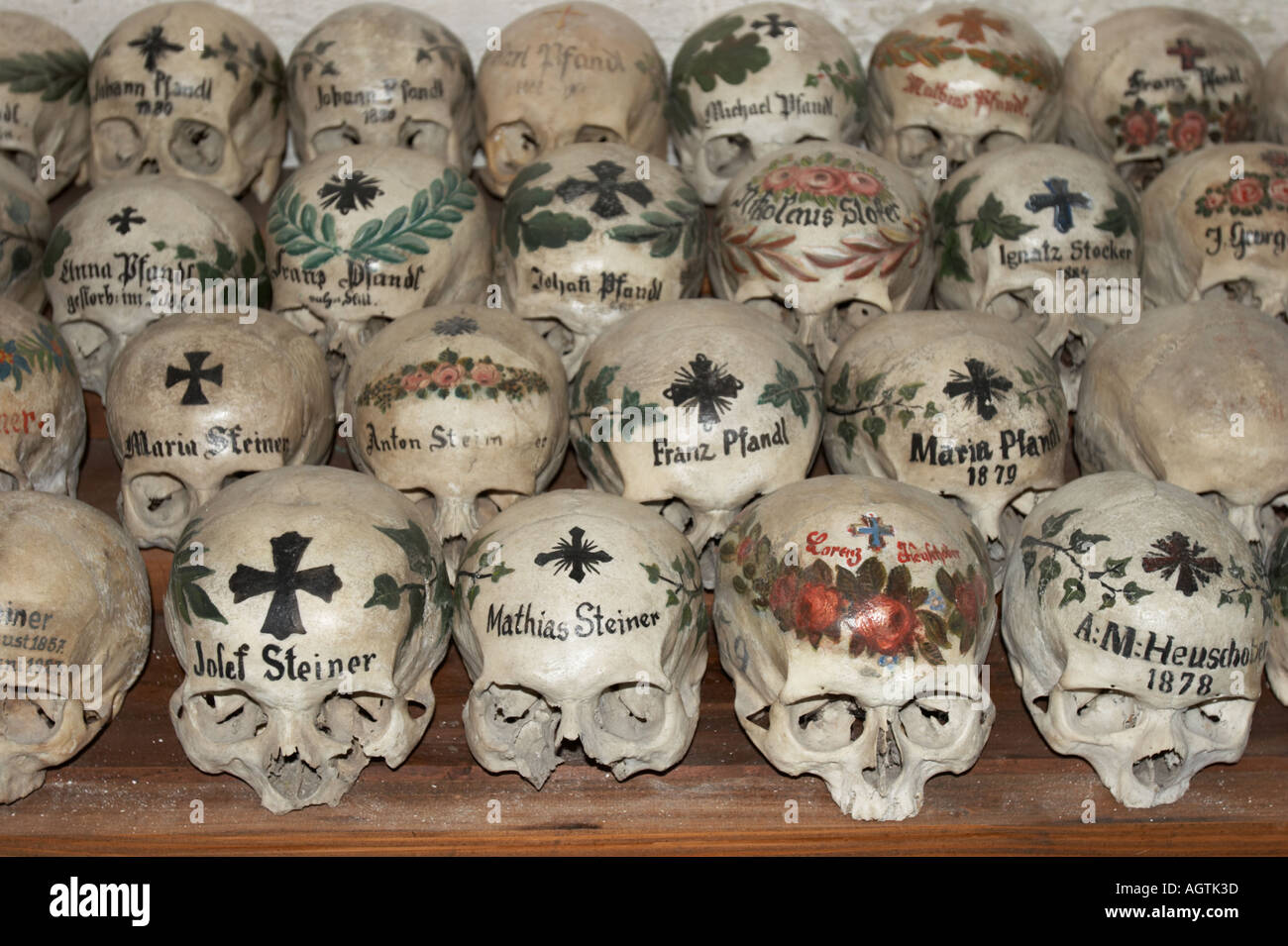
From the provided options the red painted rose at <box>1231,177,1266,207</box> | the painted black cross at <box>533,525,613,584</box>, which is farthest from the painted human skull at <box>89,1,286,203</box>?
the red painted rose at <box>1231,177,1266,207</box>

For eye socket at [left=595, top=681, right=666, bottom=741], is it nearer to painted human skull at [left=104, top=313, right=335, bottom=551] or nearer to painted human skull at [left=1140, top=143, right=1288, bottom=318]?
painted human skull at [left=104, top=313, right=335, bottom=551]

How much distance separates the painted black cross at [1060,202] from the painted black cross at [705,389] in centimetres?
74

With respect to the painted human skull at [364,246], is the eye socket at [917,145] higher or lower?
higher

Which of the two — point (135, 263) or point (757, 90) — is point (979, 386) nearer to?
point (757, 90)

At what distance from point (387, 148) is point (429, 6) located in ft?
2.65

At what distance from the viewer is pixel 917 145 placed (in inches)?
132

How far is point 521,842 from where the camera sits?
7.76 ft

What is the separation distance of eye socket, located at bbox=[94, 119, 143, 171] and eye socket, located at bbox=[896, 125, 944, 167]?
1.55 metres

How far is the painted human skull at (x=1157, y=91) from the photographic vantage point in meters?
3.27

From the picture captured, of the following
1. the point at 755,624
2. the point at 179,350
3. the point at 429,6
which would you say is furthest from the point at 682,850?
the point at 429,6

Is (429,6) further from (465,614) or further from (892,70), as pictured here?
(465,614)

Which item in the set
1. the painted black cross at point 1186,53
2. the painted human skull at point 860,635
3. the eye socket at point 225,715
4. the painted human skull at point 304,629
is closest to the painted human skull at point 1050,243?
the painted black cross at point 1186,53

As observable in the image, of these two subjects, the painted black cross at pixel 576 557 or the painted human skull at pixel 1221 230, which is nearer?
the painted black cross at pixel 576 557

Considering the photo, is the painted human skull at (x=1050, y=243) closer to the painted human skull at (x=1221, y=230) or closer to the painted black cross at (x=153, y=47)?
the painted human skull at (x=1221, y=230)
